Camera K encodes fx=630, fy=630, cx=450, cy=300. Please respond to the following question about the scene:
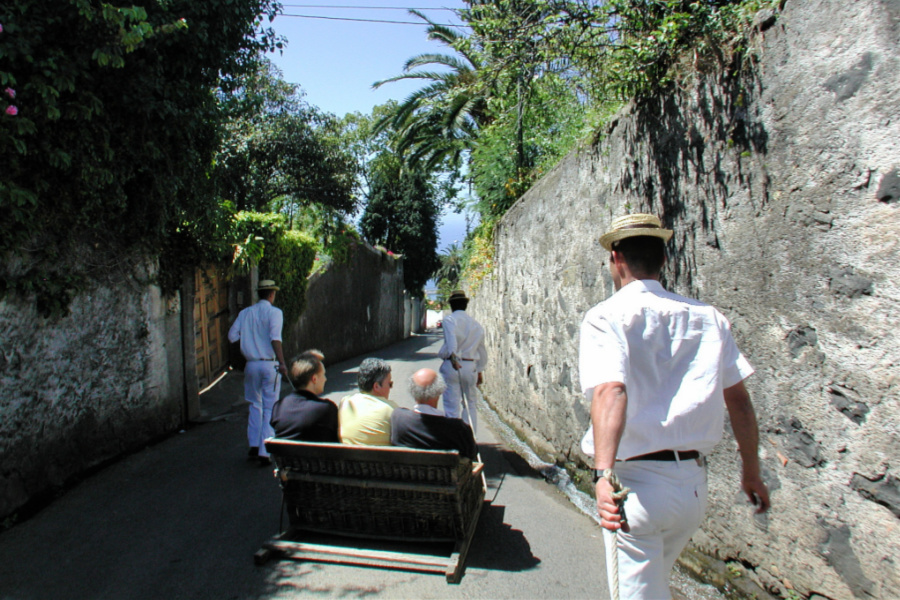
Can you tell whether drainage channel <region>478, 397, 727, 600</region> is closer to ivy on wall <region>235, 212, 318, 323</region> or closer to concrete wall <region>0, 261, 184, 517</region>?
concrete wall <region>0, 261, 184, 517</region>

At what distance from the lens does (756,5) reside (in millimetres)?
3414

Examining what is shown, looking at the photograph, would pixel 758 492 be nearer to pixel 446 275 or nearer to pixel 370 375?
pixel 370 375

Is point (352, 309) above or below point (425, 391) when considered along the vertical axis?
above

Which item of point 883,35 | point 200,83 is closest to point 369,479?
point 883,35

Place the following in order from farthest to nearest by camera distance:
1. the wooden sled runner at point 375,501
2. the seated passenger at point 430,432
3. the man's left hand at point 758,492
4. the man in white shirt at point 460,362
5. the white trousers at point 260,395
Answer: the man in white shirt at point 460,362 < the white trousers at point 260,395 < the seated passenger at point 430,432 < the wooden sled runner at point 375,501 < the man's left hand at point 758,492

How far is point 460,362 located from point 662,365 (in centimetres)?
505

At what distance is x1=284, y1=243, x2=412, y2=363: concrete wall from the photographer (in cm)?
1480

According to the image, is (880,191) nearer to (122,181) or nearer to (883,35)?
(883,35)

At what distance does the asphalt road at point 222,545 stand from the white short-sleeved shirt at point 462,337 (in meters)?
1.34

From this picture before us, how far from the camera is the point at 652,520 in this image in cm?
222

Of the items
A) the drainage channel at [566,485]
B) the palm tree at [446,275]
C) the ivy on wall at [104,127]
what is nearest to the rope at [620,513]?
the drainage channel at [566,485]

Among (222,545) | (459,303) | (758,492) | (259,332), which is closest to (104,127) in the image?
(259,332)

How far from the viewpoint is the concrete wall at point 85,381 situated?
521 centimetres

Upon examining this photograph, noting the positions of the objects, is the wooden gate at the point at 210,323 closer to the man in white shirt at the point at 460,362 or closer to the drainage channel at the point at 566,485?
the man in white shirt at the point at 460,362
